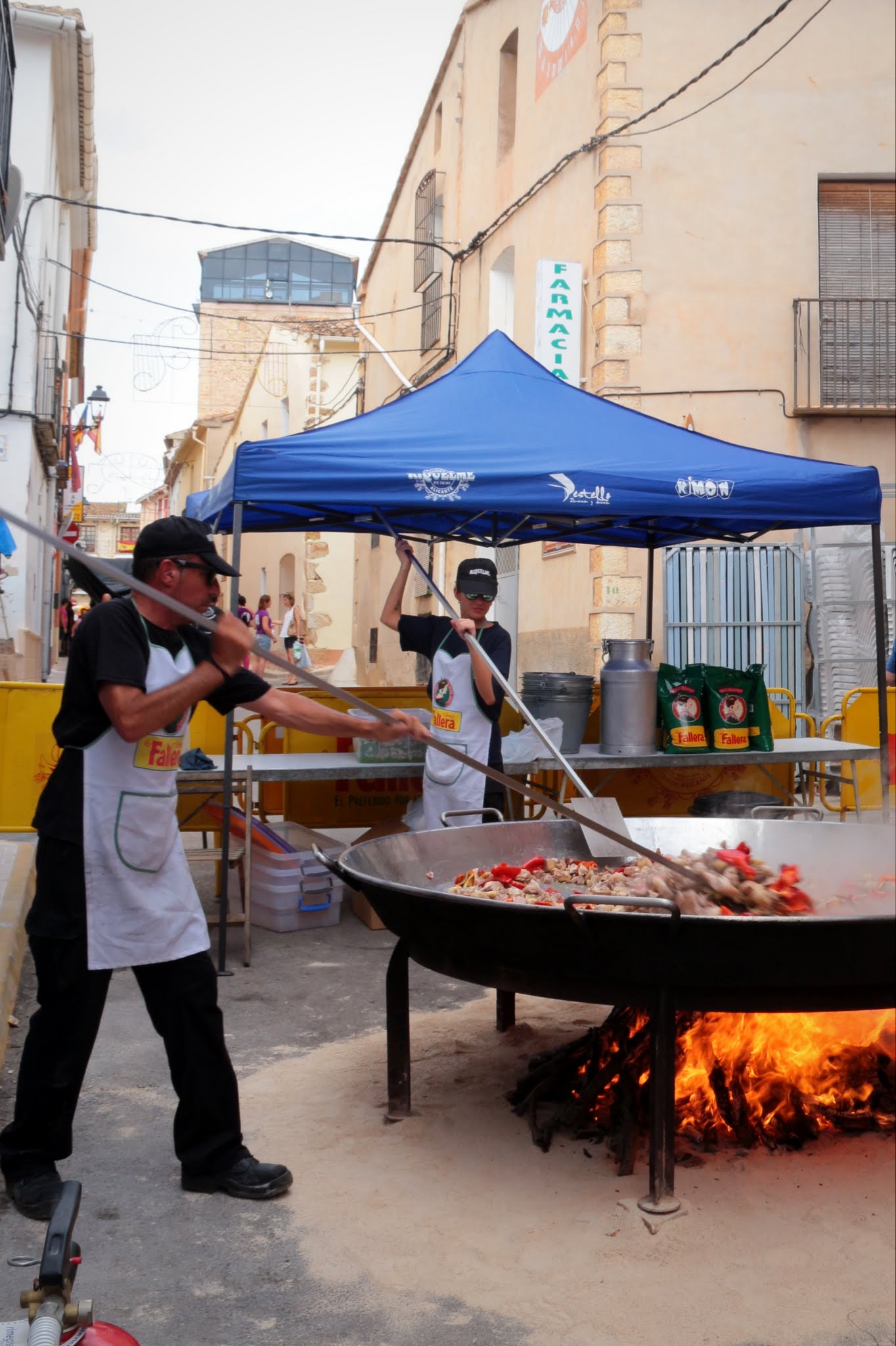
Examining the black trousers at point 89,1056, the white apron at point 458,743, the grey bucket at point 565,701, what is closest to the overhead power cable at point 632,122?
the grey bucket at point 565,701

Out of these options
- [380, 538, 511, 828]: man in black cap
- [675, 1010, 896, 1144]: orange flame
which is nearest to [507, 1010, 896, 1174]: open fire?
[675, 1010, 896, 1144]: orange flame

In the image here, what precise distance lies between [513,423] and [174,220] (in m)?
9.23

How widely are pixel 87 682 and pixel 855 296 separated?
39.0 feet

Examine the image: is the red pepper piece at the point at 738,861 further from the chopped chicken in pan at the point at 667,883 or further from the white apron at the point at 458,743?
the white apron at the point at 458,743

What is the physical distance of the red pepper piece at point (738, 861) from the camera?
359 centimetres

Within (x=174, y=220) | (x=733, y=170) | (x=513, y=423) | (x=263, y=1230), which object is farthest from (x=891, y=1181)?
(x=174, y=220)

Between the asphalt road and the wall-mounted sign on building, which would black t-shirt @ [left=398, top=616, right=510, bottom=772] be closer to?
the asphalt road

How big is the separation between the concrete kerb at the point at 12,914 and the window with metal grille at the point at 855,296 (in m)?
9.65

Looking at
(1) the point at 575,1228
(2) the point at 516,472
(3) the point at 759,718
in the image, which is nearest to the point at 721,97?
(3) the point at 759,718

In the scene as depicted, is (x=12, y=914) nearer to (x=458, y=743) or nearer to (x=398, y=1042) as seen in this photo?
(x=458, y=743)

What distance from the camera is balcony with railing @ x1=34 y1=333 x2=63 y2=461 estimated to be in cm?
1884

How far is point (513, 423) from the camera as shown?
254 inches

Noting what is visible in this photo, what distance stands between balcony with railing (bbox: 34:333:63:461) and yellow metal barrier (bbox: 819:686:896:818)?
14411 mm

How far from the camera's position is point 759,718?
7.30m
